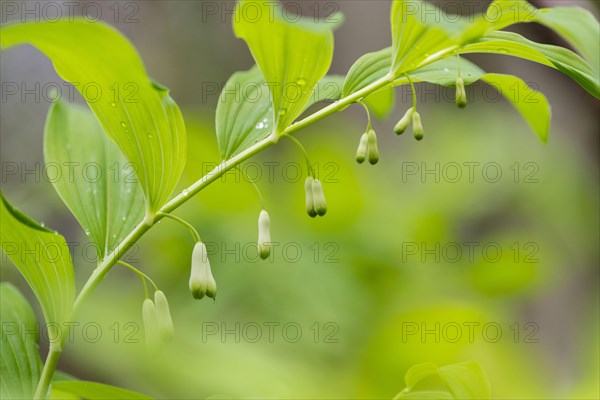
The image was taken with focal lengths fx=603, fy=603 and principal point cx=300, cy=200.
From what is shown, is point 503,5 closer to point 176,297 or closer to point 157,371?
point 157,371

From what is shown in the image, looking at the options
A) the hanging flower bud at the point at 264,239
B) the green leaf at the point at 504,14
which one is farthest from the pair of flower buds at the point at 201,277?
the green leaf at the point at 504,14

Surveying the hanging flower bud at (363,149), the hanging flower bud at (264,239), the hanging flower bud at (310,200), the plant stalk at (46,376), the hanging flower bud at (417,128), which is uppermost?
the hanging flower bud at (417,128)

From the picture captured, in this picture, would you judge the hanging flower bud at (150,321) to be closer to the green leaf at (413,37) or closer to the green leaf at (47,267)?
the green leaf at (47,267)

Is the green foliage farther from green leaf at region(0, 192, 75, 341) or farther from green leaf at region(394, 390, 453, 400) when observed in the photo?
green leaf at region(0, 192, 75, 341)

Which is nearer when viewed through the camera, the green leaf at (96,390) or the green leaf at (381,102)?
the green leaf at (96,390)

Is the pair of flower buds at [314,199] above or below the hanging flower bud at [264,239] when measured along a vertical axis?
above

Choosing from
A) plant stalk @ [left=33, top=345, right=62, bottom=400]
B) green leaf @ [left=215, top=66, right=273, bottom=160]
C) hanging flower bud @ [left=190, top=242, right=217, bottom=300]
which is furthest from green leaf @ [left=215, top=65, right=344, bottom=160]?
plant stalk @ [left=33, top=345, right=62, bottom=400]

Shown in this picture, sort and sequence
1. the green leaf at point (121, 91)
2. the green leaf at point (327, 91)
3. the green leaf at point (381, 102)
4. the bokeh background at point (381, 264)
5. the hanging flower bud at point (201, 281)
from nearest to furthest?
the green leaf at point (121, 91) < the hanging flower bud at point (201, 281) < the green leaf at point (327, 91) < the green leaf at point (381, 102) < the bokeh background at point (381, 264)
